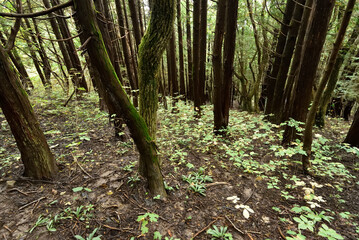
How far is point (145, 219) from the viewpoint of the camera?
2.54 metres

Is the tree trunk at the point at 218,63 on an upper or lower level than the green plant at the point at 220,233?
upper

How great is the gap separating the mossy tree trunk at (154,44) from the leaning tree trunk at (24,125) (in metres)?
1.96

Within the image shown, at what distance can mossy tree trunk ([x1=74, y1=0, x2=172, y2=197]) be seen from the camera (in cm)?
184

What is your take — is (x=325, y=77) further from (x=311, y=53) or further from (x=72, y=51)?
(x=72, y=51)

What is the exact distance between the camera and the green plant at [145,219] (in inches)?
93.3

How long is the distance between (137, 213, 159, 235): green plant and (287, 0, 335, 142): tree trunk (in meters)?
3.98

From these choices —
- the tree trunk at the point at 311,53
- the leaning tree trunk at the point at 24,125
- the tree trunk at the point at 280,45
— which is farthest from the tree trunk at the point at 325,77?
the leaning tree trunk at the point at 24,125

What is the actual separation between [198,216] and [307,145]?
106 inches

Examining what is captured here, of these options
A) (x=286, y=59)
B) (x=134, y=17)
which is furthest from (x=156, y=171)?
(x=286, y=59)

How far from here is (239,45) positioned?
10547mm

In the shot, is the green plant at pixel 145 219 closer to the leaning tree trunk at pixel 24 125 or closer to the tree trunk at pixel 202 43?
the leaning tree trunk at pixel 24 125

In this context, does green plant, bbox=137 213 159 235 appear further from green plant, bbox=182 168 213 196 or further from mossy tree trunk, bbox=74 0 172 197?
green plant, bbox=182 168 213 196

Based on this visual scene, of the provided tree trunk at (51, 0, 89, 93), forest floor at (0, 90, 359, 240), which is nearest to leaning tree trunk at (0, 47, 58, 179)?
forest floor at (0, 90, 359, 240)

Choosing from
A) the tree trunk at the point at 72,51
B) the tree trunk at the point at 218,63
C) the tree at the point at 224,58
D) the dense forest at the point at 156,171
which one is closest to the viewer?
the dense forest at the point at 156,171
